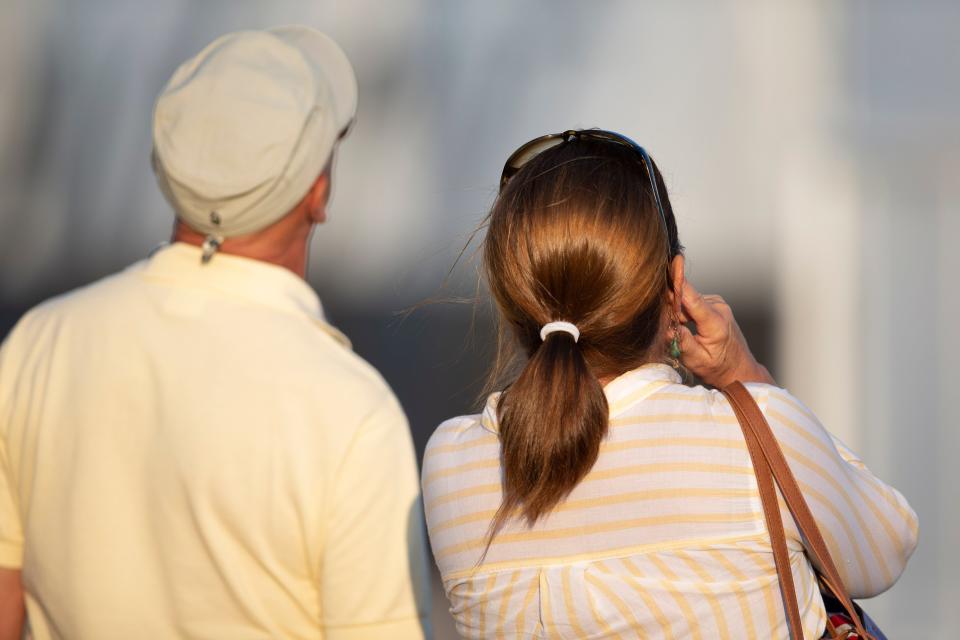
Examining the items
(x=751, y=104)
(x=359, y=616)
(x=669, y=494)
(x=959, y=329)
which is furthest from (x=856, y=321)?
(x=359, y=616)

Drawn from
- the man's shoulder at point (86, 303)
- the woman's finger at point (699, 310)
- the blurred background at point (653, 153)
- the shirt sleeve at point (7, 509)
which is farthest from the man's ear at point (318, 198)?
the blurred background at point (653, 153)

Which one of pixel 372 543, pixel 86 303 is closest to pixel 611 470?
pixel 372 543

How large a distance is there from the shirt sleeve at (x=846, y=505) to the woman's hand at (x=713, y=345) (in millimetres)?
290

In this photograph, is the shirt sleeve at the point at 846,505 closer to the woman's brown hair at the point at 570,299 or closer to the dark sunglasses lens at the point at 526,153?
the woman's brown hair at the point at 570,299

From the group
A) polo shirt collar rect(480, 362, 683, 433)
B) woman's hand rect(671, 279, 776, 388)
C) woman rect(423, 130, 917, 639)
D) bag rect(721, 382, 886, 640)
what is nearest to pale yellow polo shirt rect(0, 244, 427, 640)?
woman rect(423, 130, 917, 639)

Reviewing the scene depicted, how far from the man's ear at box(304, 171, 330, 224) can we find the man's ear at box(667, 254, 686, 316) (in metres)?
0.45

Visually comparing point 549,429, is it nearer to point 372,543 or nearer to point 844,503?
point 372,543

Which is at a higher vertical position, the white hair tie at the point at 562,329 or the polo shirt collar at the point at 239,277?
the polo shirt collar at the point at 239,277

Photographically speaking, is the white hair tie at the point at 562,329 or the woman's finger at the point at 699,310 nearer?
the white hair tie at the point at 562,329

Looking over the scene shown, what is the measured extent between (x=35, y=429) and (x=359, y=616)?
1.45 ft

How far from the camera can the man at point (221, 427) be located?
A: 1172mm

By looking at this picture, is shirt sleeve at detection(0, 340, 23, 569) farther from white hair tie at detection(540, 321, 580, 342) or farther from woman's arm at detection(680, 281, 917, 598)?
woman's arm at detection(680, 281, 917, 598)

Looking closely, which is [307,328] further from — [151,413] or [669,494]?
[669,494]

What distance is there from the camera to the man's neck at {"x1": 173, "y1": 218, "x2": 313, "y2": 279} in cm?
126
